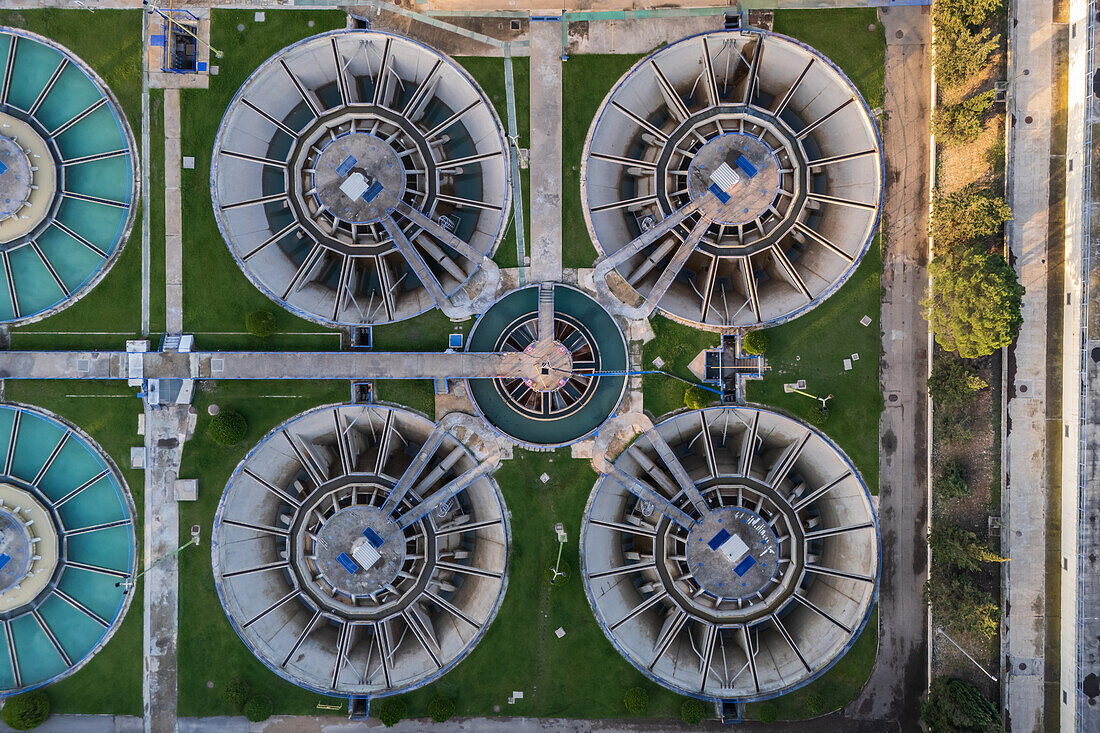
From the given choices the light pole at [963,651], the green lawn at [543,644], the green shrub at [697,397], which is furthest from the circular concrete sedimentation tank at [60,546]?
the light pole at [963,651]

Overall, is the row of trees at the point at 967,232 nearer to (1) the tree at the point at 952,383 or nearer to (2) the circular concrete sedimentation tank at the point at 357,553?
(1) the tree at the point at 952,383

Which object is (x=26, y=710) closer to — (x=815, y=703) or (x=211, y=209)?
(x=211, y=209)

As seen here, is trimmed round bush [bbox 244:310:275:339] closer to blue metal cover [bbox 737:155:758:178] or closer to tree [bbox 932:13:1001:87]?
blue metal cover [bbox 737:155:758:178]

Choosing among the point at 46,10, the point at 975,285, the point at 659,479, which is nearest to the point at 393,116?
the point at 46,10

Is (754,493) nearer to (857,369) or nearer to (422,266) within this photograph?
(857,369)

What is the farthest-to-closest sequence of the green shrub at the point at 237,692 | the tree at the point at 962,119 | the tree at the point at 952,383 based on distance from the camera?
the green shrub at the point at 237,692
the tree at the point at 952,383
the tree at the point at 962,119

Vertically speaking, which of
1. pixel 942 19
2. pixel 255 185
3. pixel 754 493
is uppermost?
pixel 942 19

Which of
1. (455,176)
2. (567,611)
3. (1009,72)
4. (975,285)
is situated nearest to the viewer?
(975,285)

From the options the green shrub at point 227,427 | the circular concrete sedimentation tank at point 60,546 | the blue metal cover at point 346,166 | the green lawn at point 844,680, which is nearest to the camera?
the green shrub at point 227,427
